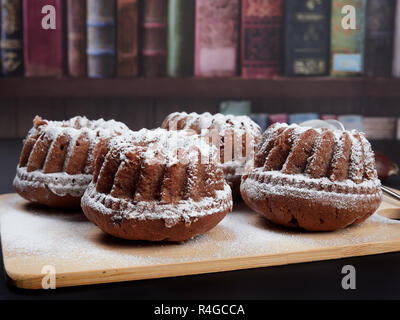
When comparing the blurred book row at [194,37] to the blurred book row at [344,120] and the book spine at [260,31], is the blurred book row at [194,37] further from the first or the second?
the blurred book row at [344,120]

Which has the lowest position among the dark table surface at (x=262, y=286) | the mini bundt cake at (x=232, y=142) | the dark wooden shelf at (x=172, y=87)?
the dark table surface at (x=262, y=286)

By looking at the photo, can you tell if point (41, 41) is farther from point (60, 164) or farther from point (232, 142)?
point (232, 142)

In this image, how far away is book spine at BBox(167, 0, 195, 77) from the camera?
212 centimetres

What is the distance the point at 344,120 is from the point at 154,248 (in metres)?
1.54

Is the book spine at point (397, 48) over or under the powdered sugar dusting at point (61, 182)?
over

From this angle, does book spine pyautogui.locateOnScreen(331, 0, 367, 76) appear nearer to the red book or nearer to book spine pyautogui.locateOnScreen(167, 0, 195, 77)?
book spine pyautogui.locateOnScreen(167, 0, 195, 77)

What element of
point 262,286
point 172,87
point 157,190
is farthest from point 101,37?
point 262,286

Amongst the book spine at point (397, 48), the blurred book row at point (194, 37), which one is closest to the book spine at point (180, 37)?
the blurred book row at point (194, 37)

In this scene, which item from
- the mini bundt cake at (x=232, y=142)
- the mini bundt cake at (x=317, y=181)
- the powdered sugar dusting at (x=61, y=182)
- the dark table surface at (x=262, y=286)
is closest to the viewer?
the dark table surface at (x=262, y=286)

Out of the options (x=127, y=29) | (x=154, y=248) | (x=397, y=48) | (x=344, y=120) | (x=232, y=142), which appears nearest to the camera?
(x=154, y=248)

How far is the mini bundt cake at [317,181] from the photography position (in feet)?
4.23

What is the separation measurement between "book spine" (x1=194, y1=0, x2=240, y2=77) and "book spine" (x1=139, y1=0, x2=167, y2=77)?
133mm

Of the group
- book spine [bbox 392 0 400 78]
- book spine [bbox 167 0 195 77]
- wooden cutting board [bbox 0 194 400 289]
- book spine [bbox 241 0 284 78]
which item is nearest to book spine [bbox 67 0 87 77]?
book spine [bbox 167 0 195 77]

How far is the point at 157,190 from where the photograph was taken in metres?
1.18
